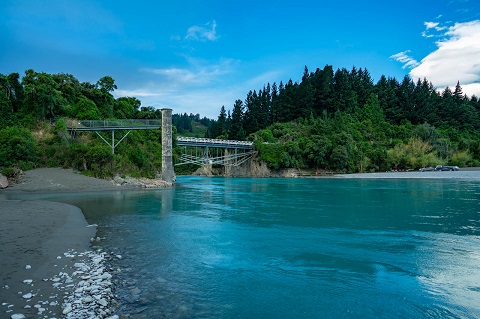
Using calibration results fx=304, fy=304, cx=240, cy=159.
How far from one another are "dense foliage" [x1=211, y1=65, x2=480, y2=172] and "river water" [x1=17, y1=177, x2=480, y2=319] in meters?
62.9

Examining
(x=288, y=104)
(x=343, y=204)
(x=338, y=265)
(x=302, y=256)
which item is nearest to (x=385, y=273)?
(x=338, y=265)

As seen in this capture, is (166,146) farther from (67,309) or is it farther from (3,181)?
(67,309)

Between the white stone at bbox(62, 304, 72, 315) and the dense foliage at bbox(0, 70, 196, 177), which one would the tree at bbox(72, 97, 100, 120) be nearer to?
the dense foliage at bbox(0, 70, 196, 177)

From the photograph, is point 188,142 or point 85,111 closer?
point 85,111

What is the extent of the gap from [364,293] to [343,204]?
1810cm

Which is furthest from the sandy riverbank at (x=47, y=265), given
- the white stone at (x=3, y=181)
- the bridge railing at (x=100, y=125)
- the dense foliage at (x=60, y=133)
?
the bridge railing at (x=100, y=125)

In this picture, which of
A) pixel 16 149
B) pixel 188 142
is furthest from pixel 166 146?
pixel 188 142

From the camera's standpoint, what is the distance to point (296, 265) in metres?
9.88

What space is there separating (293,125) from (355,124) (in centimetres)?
1873

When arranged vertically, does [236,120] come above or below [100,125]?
above

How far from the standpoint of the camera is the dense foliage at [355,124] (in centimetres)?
7925

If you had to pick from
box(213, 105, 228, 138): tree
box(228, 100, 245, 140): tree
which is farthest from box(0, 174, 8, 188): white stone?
box(213, 105, 228, 138): tree

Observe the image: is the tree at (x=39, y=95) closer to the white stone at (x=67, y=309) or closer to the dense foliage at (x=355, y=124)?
the white stone at (x=67, y=309)

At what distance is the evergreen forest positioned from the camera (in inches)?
1585
